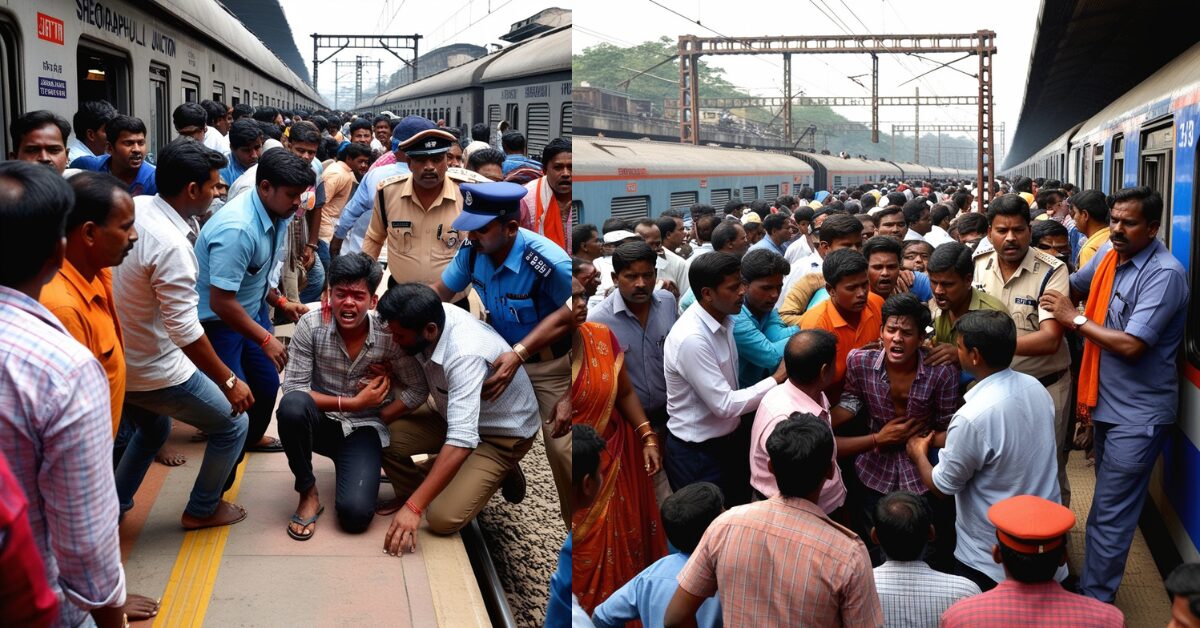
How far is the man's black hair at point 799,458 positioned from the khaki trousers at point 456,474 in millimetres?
2736

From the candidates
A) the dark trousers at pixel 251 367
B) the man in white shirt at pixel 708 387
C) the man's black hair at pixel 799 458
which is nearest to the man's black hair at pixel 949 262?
the man in white shirt at pixel 708 387

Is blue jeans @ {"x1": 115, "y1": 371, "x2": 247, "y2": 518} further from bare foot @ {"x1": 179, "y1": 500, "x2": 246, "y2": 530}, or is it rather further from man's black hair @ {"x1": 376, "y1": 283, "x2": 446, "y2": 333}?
man's black hair @ {"x1": 376, "y1": 283, "x2": 446, "y2": 333}

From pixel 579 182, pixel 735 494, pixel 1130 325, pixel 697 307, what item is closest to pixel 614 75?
pixel 579 182

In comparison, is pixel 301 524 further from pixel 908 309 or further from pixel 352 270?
pixel 908 309

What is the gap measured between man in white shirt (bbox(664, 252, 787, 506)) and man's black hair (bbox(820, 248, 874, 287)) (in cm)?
104

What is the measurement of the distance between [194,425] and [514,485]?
1782 mm

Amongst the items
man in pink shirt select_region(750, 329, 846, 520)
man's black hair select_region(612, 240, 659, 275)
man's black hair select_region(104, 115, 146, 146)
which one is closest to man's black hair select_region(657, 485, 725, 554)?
man in pink shirt select_region(750, 329, 846, 520)

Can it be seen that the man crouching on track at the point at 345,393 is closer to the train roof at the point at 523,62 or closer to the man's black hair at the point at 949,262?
the man's black hair at the point at 949,262

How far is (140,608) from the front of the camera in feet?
11.4

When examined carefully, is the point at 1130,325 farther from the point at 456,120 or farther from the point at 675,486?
the point at 456,120

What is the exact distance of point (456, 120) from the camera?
1702cm

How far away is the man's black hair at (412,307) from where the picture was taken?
14.3 feet

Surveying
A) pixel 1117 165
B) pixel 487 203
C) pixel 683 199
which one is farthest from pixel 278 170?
pixel 1117 165

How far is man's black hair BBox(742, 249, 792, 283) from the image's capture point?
103 inches
